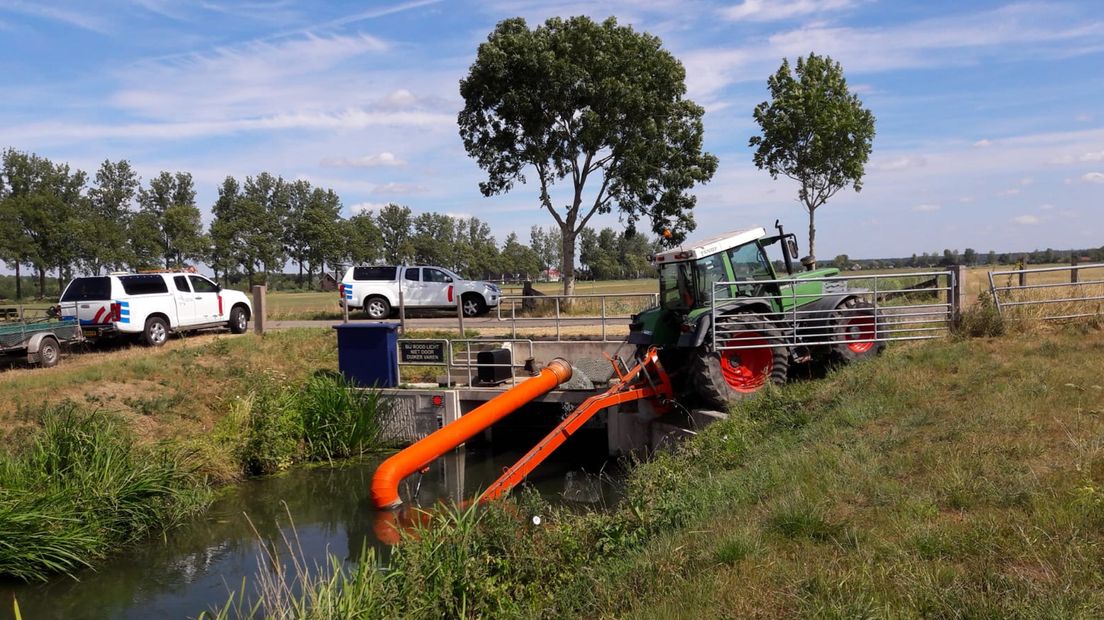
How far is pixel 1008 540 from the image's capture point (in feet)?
15.6

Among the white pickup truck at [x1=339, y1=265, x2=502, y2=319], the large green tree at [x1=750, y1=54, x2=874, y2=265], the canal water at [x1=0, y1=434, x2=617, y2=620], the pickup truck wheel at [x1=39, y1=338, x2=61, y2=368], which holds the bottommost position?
the canal water at [x1=0, y1=434, x2=617, y2=620]

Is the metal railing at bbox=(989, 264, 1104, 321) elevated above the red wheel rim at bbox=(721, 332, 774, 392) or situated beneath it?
elevated above

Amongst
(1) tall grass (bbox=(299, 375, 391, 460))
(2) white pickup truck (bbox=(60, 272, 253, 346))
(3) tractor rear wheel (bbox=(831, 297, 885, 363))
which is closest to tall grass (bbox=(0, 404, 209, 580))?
(1) tall grass (bbox=(299, 375, 391, 460))

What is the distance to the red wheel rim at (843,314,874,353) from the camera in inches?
478

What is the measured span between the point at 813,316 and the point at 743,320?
1.39m

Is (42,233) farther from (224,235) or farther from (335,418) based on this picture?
(335,418)

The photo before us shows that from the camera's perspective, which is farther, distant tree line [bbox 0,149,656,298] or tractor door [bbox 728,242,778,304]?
distant tree line [bbox 0,149,656,298]

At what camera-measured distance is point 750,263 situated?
1215cm

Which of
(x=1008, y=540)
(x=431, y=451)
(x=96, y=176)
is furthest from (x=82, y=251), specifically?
(x=1008, y=540)

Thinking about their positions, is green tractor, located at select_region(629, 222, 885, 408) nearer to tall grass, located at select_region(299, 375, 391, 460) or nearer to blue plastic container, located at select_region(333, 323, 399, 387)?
blue plastic container, located at select_region(333, 323, 399, 387)

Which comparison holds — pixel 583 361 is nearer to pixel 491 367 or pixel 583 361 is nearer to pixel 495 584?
pixel 491 367

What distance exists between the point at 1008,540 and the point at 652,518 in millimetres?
2918

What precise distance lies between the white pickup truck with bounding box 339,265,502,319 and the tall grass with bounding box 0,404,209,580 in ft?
42.9

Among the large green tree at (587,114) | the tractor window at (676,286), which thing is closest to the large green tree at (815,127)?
the large green tree at (587,114)
